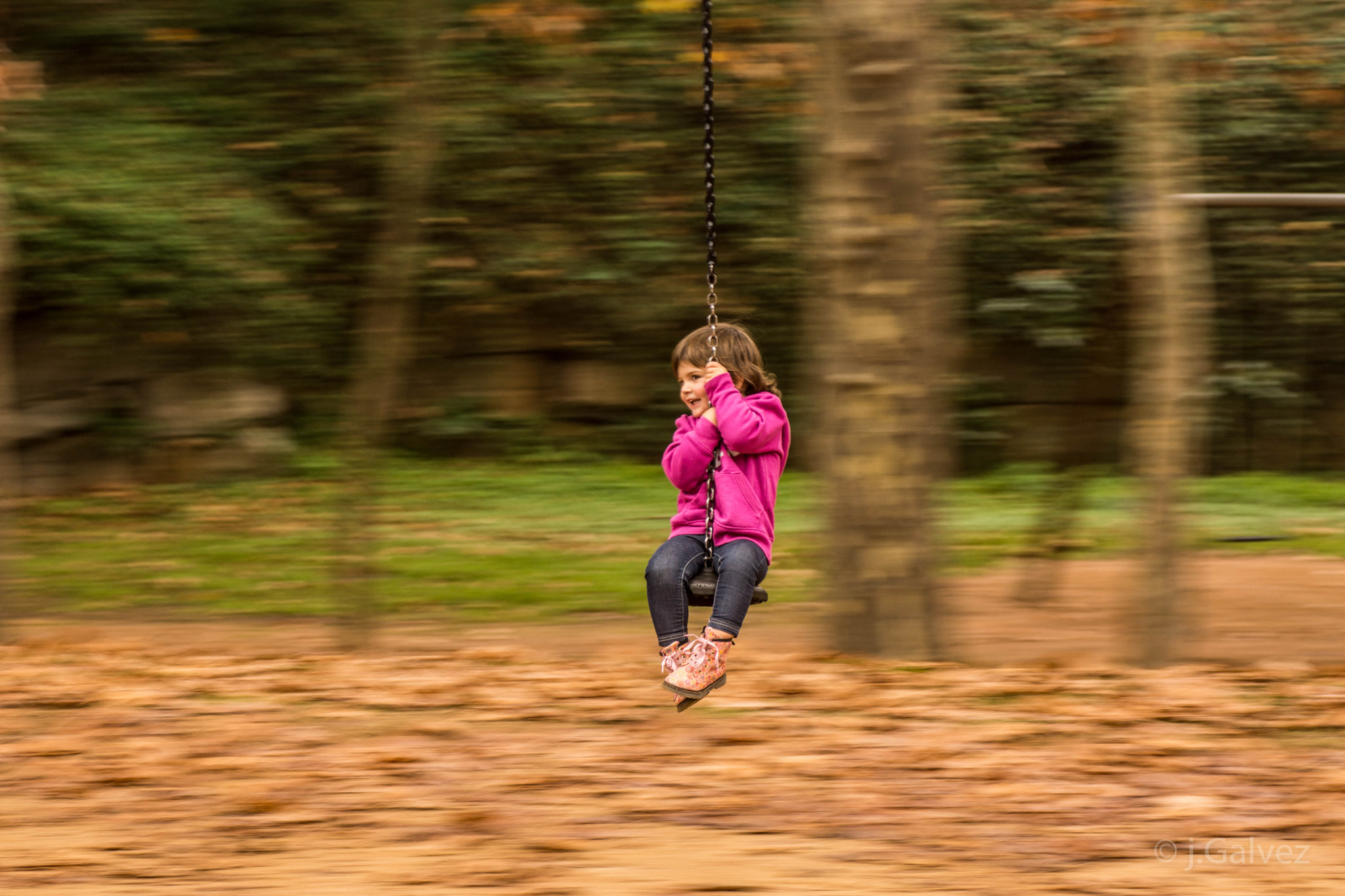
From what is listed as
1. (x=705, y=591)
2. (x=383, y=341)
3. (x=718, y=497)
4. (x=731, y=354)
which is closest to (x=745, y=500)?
(x=718, y=497)

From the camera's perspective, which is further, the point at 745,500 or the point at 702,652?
the point at 745,500

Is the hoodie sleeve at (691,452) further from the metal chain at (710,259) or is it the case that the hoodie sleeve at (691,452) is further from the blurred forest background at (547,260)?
the blurred forest background at (547,260)

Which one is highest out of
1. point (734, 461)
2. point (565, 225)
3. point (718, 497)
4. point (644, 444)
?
point (565, 225)

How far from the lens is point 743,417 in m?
5.01

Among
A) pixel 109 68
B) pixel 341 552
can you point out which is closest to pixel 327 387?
pixel 109 68

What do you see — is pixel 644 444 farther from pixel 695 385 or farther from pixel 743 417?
pixel 743 417

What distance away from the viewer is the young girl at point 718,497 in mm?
4988

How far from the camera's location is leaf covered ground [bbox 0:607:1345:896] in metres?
3.81

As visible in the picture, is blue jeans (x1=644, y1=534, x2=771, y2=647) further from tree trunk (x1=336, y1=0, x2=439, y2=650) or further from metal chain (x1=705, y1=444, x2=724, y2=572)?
tree trunk (x1=336, y1=0, x2=439, y2=650)

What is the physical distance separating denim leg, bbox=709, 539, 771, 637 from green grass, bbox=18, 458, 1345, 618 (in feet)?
7.55

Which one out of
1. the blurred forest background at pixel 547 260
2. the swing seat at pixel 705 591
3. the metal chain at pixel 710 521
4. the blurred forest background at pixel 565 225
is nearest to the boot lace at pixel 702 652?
the swing seat at pixel 705 591

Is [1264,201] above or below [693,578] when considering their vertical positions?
above

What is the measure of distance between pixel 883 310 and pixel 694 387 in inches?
52.0

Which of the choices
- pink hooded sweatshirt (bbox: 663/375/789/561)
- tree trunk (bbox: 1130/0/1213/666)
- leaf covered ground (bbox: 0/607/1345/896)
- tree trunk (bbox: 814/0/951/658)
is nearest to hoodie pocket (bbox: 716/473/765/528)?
pink hooded sweatshirt (bbox: 663/375/789/561)
